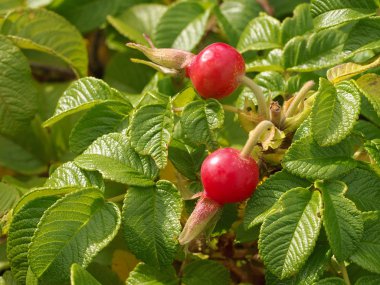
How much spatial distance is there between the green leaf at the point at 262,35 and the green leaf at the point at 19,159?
75 cm

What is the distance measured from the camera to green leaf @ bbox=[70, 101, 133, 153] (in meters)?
1.55

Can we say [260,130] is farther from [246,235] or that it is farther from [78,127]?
[78,127]

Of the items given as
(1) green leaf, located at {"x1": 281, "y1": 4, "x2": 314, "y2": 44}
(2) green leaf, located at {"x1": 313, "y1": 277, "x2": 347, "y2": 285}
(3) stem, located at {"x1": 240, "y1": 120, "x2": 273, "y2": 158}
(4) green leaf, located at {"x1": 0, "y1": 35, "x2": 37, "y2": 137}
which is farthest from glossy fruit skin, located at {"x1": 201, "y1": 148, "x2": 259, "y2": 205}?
(4) green leaf, located at {"x1": 0, "y1": 35, "x2": 37, "y2": 137}

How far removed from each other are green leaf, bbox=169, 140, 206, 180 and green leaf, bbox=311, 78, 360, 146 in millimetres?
301

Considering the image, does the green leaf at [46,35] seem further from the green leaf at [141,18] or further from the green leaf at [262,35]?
the green leaf at [262,35]

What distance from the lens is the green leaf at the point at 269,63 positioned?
1.71 m

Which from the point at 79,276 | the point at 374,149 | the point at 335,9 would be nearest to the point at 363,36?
the point at 335,9

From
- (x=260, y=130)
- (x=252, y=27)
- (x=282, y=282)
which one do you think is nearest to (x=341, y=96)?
(x=260, y=130)

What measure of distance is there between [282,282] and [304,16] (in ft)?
2.66

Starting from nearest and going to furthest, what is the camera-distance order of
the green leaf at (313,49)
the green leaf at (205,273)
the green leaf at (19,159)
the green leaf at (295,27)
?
the green leaf at (205,273), the green leaf at (313,49), the green leaf at (295,27), the green leaf at (19,159)

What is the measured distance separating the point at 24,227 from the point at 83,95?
37 centimetres

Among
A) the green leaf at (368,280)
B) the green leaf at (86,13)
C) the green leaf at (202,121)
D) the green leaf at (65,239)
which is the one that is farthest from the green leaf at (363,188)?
the green leaf at (86,13)

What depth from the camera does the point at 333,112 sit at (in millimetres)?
1354

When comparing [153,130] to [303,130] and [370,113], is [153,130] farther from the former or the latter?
[370,113]
